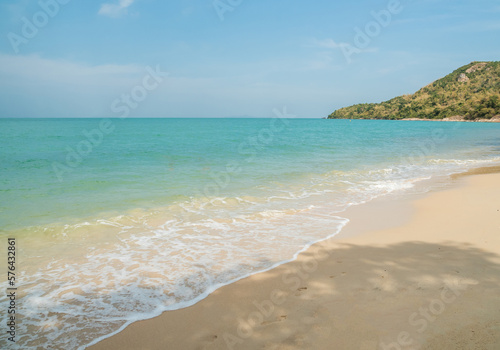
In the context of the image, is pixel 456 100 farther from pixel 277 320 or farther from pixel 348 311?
pixel 277 320

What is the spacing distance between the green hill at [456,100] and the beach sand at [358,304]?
112m

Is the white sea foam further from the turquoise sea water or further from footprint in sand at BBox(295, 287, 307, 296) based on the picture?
footprint in sand at BBox(295, 287, 307, 296)

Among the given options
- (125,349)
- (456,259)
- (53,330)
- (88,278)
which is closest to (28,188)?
(88,278)

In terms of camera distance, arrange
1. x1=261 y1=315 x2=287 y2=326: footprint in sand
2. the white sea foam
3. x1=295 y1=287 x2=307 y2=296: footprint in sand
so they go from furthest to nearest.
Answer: x1=295 y1=287 x2=307 y2=296: footprint in sand, the white sea foam, x1=261 y1=315 x2=287 y2=326: footprint in sand

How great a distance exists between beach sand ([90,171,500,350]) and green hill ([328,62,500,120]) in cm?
11189

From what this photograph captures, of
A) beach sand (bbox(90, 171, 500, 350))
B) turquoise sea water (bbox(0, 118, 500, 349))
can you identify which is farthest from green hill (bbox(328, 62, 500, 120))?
beach sand (bbox(90, 171, 500, 350))

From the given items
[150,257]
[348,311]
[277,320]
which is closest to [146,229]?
[150,257]

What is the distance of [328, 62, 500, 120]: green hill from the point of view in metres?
96.3

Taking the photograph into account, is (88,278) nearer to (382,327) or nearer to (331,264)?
(331,264)

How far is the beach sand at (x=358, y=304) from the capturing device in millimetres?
3062

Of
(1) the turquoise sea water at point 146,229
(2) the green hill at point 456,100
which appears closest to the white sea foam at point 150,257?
(1) the turquoise sea water at point 146,229

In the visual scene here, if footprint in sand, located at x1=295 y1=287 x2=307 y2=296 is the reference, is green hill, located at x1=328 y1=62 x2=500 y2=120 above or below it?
above

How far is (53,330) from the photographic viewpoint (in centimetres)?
349

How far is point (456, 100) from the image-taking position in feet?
387
